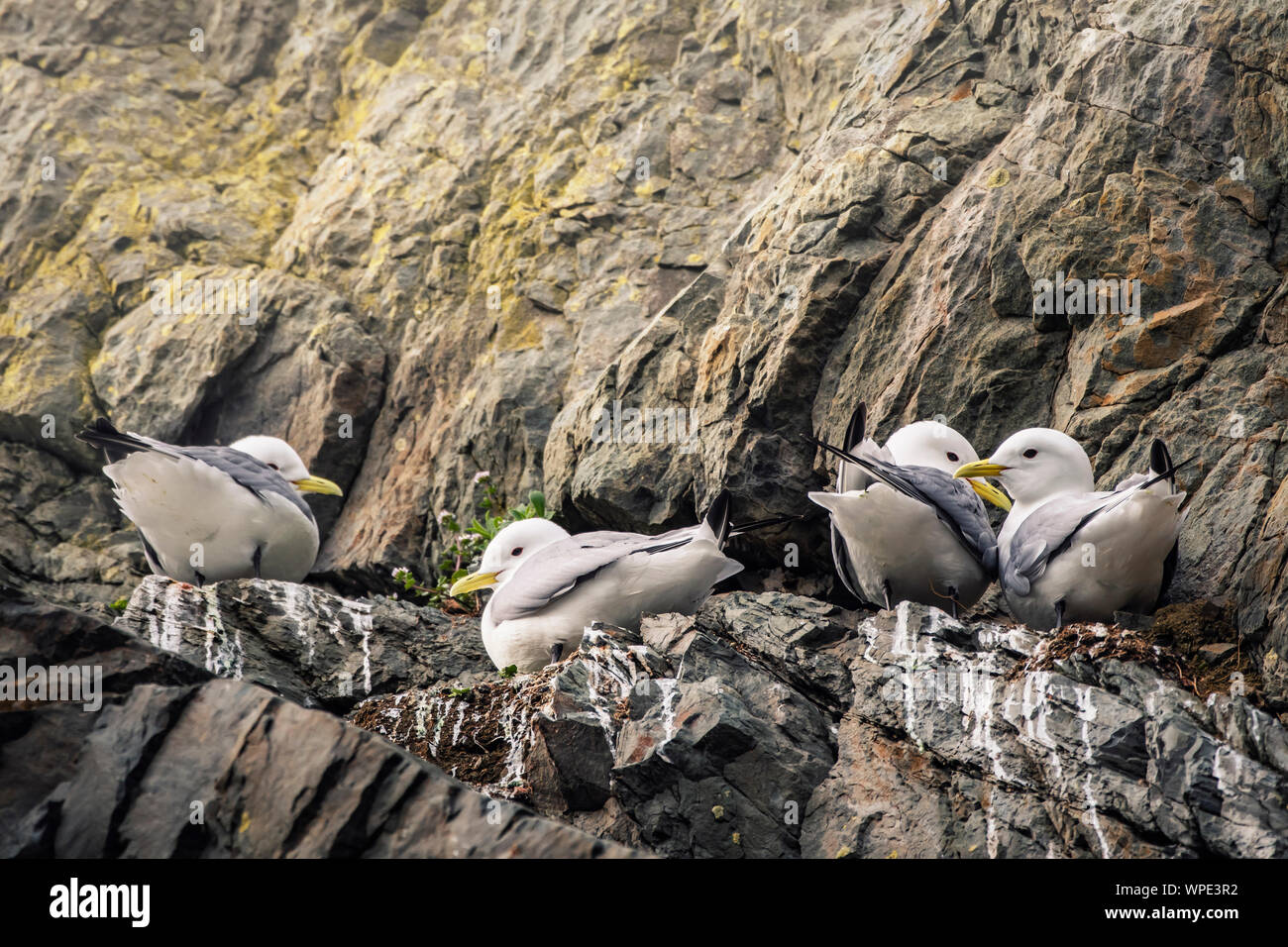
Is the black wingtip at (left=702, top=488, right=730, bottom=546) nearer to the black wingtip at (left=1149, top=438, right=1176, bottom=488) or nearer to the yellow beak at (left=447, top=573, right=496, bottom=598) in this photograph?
the yellow beak at (left=447, top=573, right=496, bottom=598)

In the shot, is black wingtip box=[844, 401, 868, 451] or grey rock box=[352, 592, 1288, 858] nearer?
grey rock box=[352, 592, 1288, 858]

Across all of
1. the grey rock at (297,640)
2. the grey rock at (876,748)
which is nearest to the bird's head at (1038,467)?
the grey rock at (876,748)

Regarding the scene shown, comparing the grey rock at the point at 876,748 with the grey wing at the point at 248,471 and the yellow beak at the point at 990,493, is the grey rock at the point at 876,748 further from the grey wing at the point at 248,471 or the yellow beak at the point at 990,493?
the grey wing at the point at 248,471

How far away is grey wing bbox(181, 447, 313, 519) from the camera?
7.69 metres

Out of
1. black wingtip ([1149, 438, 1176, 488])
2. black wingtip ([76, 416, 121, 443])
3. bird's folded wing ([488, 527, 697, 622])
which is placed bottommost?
bird's folded wing ([488, 527, 697, 622])

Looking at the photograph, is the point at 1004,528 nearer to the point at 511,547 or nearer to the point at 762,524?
the point at 762,524

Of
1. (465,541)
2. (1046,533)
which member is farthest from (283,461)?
(1046,533)

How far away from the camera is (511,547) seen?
7.58 meters

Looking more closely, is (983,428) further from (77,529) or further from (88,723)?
(77,529)

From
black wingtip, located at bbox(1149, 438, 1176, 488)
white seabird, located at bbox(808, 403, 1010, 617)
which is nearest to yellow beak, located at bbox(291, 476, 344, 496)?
white seabird, located at bbox(808, 403, 1010, 617)

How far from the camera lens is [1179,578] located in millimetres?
6191

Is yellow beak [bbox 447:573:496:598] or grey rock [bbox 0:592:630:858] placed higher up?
grey rock [bbox 0:592:630:858]

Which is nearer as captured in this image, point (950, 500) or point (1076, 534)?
point (1076, 534)

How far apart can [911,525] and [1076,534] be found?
849 mm
